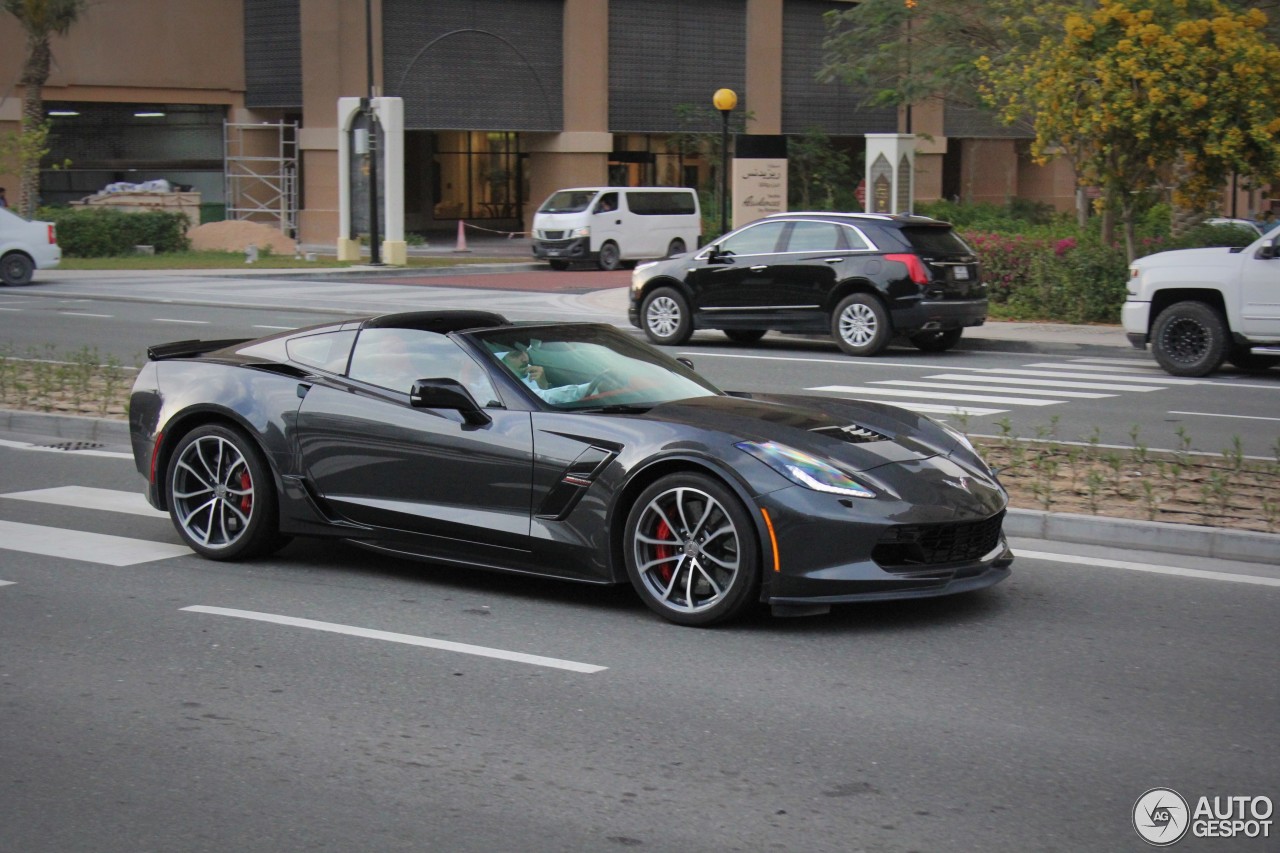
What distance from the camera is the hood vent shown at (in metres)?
6.89

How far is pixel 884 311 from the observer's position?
1845 centimetres

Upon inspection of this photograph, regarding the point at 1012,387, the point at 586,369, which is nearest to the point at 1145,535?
the point at 586,369

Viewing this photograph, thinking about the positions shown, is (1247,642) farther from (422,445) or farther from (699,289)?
(699,289)

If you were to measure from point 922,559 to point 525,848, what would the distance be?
2.79 m

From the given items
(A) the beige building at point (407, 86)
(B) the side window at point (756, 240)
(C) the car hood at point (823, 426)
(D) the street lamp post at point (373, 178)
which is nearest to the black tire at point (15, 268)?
(D) the street lamp post at point (373, 178)

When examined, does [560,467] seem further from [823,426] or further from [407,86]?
[407,86]

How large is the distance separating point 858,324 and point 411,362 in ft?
38.7

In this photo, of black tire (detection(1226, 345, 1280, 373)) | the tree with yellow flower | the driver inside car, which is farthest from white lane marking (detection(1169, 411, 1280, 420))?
the driver inside car

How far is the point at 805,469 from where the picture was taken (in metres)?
6.51

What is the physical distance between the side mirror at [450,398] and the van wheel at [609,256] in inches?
1189

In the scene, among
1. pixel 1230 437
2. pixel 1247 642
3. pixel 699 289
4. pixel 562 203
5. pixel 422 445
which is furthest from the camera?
pixel 562 203

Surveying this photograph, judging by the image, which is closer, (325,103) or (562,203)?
(562,203)

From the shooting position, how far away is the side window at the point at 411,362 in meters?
7.38

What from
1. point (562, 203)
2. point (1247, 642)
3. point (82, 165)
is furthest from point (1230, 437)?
point (82, 165)
